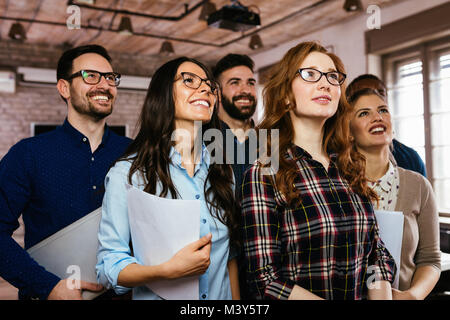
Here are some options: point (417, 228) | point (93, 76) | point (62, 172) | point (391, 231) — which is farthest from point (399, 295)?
point (93, 76)

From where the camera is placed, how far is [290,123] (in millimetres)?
1243

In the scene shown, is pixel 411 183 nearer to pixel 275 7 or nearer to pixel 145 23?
pixel 275 7

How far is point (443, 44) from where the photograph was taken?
3980 millimetres

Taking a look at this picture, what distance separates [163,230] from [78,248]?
395mm

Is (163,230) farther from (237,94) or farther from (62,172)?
(237,94)

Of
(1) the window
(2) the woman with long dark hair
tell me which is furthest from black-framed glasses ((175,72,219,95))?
(1) the window

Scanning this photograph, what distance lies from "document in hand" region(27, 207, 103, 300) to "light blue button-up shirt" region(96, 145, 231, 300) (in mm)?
130

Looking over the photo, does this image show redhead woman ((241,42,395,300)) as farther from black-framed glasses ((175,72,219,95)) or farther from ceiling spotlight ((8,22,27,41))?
ceiling spotlight ((8,22,27,41))

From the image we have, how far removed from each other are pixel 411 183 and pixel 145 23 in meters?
4.23

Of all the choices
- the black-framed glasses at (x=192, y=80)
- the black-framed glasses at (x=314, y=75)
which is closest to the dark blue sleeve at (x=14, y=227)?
the black-framed glasses at (x=192, y=80)

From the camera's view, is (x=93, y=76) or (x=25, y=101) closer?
(x=93, y=76)

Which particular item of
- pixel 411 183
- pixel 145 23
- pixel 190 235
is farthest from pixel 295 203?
pixel 145 23

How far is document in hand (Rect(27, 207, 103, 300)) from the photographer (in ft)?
4.05

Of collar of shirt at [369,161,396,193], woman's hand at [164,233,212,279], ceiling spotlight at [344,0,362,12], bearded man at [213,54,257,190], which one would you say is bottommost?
woman's hand at [164,233,212,279]
